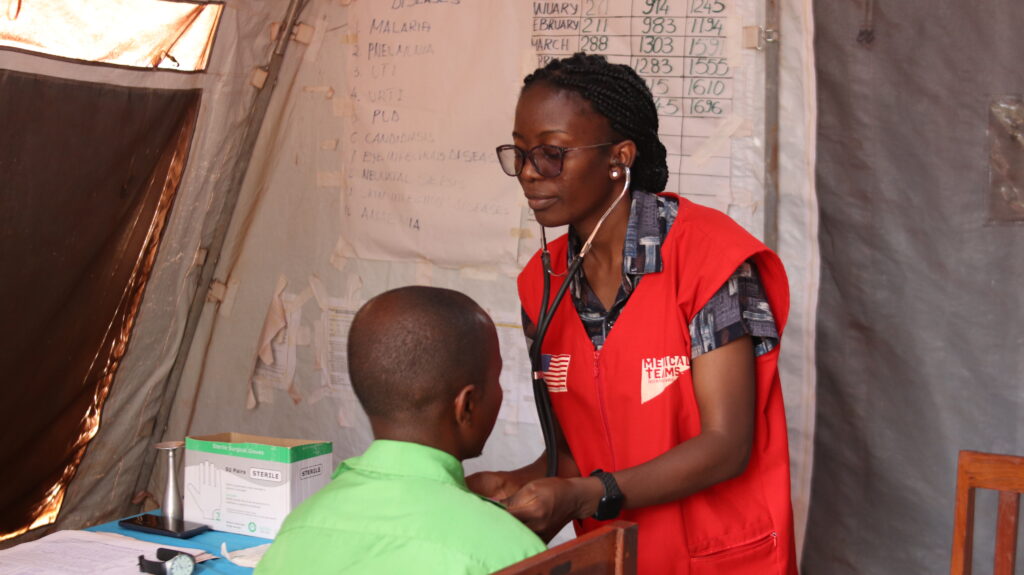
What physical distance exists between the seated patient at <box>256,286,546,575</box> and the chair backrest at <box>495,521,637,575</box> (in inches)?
4.3

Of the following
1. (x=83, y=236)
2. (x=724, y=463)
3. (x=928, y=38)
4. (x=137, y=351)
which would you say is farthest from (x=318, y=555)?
(x=137, y=351)

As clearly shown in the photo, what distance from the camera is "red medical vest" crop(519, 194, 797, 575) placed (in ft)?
5.14

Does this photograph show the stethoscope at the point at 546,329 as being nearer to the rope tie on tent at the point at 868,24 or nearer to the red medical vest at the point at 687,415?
the red medical vest at the point at 687,415

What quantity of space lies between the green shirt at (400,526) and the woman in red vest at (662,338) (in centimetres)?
36

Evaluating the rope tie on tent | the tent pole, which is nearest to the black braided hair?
the rope tie on tent

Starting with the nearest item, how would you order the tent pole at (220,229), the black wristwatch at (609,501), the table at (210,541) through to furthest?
the black wristwatch at (609,501) < the table at (210,541) < the tent pole at (220,229)

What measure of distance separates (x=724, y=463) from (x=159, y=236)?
2294 millimetres

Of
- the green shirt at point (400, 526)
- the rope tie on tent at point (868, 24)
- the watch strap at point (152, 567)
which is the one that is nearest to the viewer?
the green shirt at point (400, 526)

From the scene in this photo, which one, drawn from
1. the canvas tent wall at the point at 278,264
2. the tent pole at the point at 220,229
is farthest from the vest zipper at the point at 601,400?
the tent pole at the point at 220,229

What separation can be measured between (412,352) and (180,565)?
2.64 feet

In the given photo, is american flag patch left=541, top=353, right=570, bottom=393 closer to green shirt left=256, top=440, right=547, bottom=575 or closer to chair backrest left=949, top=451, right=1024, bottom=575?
green shirt left=256, top=440, right=547, bottom=575

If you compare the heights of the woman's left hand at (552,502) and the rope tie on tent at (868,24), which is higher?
the rope tie on tent at (868,24)

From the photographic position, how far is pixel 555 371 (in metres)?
1.71

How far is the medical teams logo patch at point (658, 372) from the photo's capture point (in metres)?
1.56
